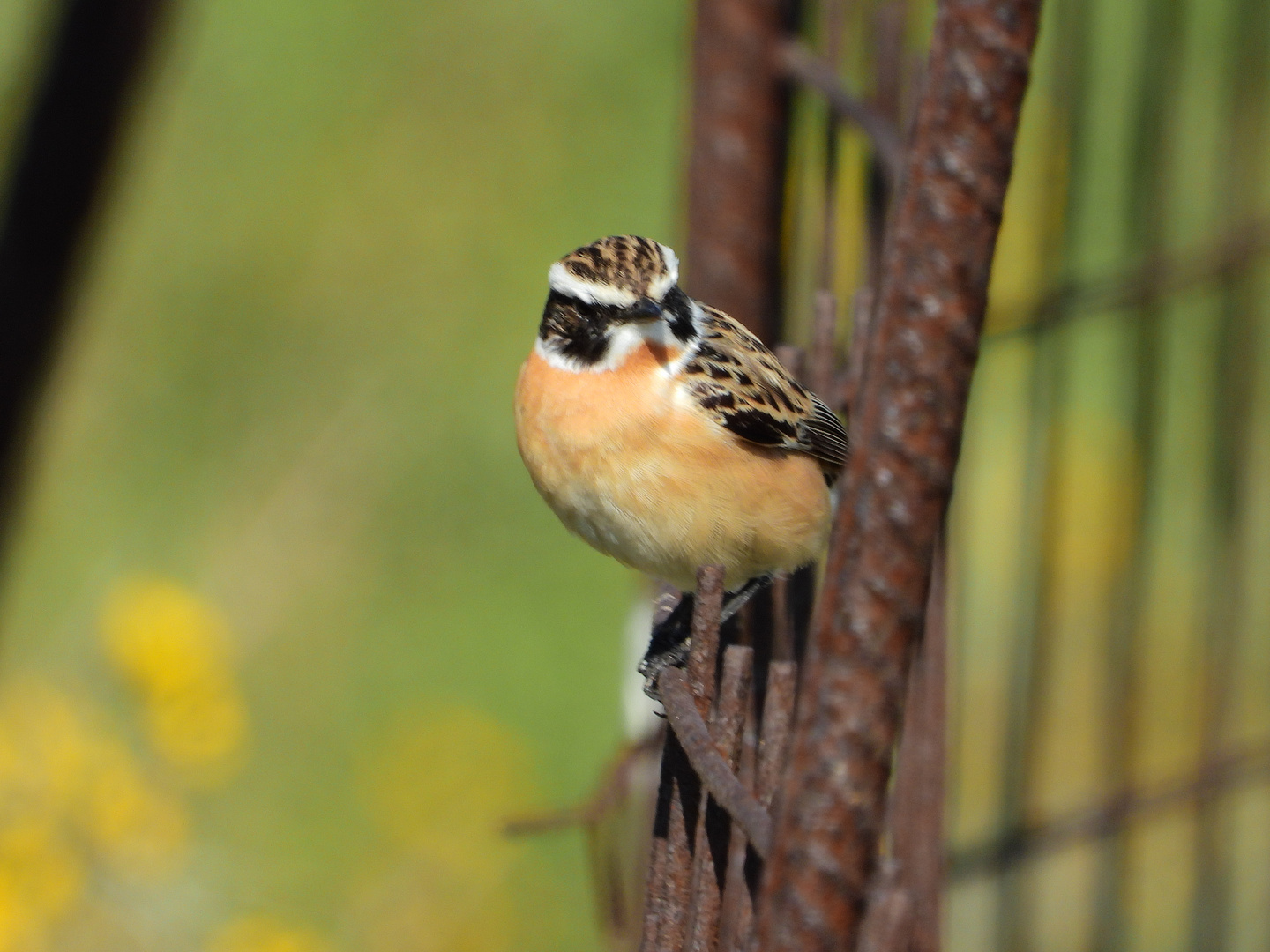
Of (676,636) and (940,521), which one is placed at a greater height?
(940,521)

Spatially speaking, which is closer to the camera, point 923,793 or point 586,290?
point 923,793

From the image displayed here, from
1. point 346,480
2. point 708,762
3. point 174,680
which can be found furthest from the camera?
point 346,480

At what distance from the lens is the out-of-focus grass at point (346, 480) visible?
523 cm

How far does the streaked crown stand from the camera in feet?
Answer: 9.00

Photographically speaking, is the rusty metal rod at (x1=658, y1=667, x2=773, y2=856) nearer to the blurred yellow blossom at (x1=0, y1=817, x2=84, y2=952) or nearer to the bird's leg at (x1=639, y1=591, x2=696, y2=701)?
the bird's leg at (x1=639, y1=591, x2=696, y2=701)

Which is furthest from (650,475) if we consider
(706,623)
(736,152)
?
(706,623)

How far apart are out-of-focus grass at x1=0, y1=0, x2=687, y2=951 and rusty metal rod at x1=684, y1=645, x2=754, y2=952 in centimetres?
309

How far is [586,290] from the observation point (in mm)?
2840

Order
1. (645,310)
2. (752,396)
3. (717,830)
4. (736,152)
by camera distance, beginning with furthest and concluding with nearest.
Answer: (736,152)
(752,396)
(645,310)
(717,830)

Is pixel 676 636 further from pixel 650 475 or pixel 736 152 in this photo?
pixel 736 152

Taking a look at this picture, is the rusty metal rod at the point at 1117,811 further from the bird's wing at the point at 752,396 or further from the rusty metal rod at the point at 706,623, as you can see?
the rusty metal rod at the point at 706,623

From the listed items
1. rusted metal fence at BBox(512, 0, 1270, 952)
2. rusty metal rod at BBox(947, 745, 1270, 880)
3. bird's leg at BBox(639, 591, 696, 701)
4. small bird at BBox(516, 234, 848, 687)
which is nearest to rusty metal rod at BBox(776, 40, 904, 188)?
rusted metal fence at BBox(512, 0, 1270, 952)

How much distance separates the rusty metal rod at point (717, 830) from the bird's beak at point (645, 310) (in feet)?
4.04

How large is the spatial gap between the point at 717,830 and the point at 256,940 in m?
3.27
